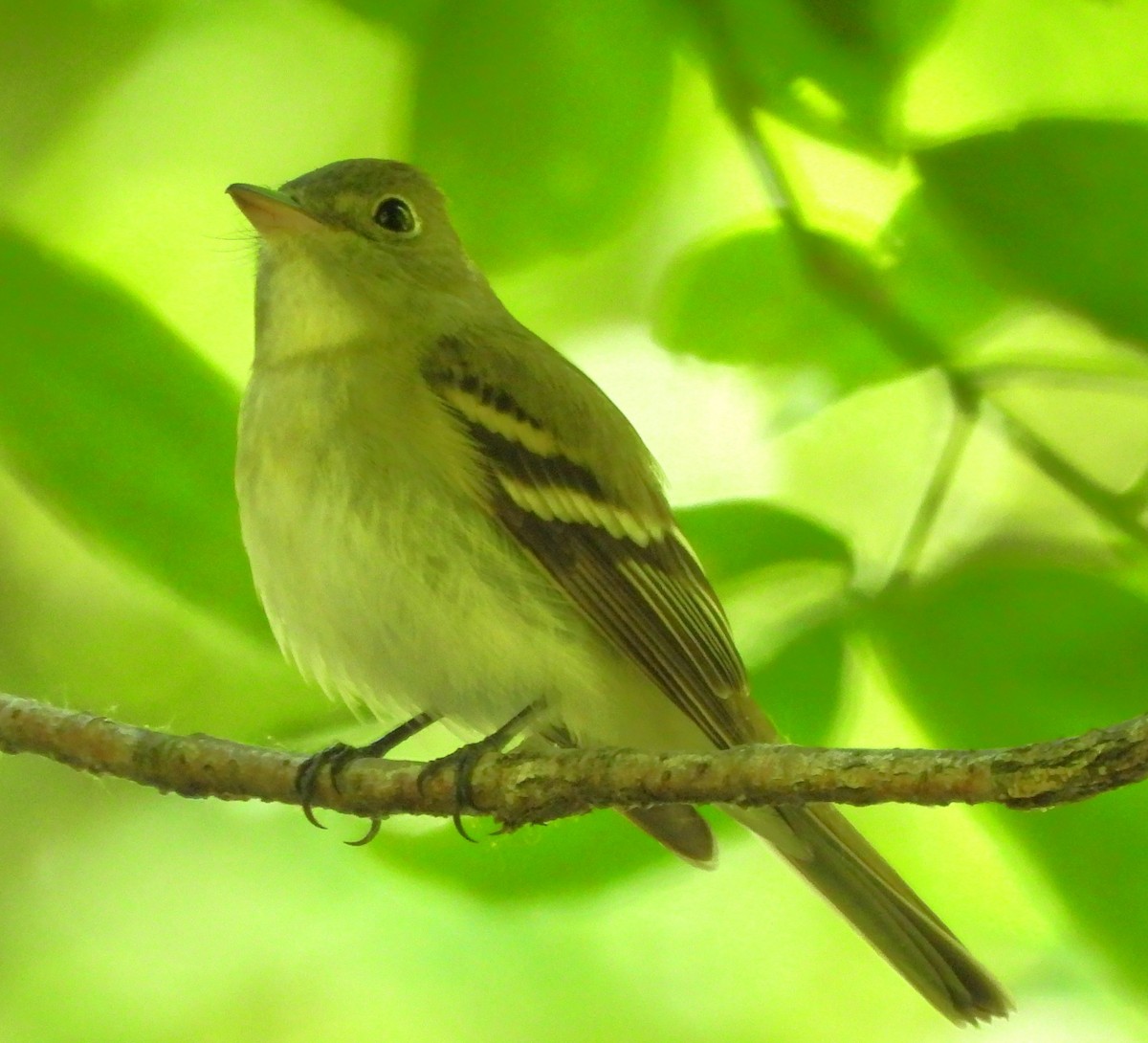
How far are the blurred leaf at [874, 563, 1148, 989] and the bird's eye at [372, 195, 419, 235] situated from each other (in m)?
0.64

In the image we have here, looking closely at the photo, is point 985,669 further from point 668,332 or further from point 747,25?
point 747,25

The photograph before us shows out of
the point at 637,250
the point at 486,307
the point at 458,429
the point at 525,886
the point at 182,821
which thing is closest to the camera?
the point at 525,886

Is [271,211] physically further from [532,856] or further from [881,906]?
[881,906]

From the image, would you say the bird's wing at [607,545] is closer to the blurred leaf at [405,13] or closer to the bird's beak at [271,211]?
the bird's beak at [271,211]

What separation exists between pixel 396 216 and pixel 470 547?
1.23ft

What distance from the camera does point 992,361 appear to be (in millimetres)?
1102

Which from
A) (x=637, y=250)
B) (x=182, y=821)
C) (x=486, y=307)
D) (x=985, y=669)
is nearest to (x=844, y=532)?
(x=985, y=669)

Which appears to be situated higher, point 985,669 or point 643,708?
point 985,669

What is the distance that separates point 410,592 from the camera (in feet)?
3.92

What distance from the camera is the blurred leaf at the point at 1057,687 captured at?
0.94 meters

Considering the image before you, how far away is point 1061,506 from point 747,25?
0.43 m

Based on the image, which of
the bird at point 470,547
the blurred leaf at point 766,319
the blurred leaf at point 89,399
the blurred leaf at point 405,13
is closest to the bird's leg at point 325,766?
the bird at point 470,547

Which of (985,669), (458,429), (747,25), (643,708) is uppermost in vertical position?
(747,25)

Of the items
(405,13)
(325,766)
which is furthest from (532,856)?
(405,13)
